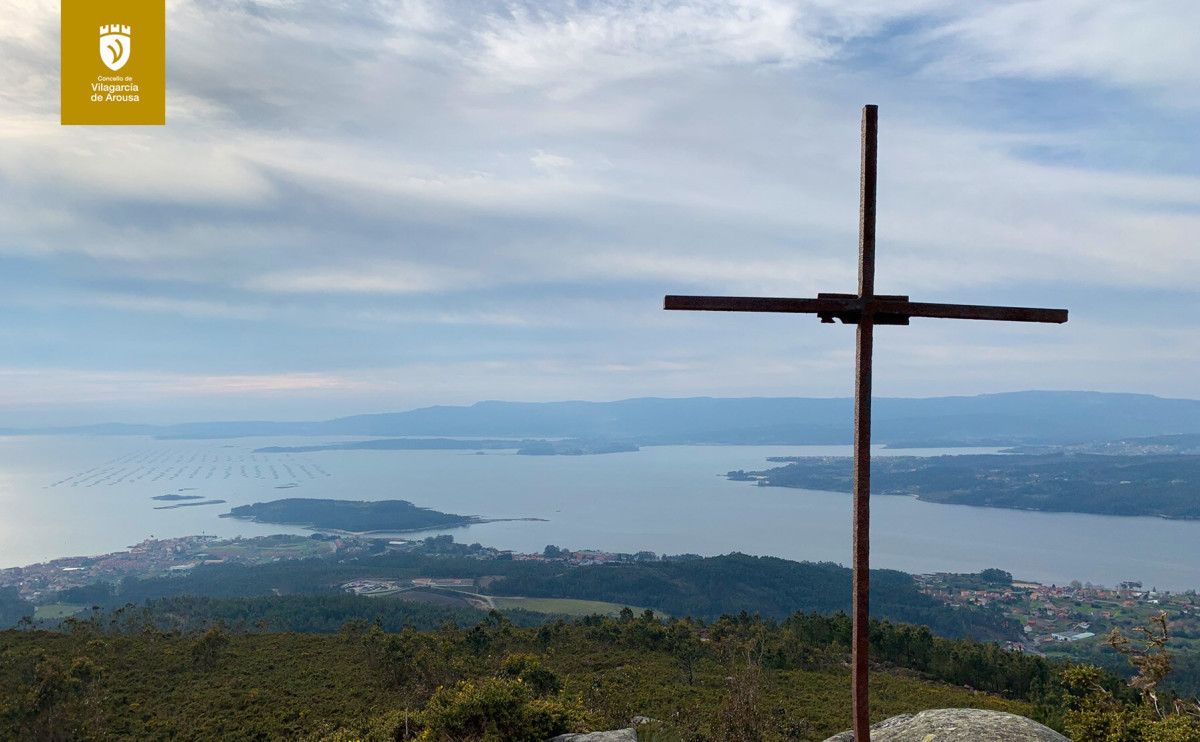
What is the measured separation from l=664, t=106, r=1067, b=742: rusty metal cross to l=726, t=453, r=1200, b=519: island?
124 metres

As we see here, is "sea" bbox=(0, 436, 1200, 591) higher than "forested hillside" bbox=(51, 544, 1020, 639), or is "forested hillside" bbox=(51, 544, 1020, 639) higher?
"forested hillside" bbox=(51, 544, 1020, 639)

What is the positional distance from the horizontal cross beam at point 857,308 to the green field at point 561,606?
48843 millimetres

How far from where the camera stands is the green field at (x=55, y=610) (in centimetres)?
5341

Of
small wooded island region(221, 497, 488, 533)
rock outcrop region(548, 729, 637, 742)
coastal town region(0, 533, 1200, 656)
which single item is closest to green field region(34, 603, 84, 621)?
coastal town region(0, 533, 1200, 656)

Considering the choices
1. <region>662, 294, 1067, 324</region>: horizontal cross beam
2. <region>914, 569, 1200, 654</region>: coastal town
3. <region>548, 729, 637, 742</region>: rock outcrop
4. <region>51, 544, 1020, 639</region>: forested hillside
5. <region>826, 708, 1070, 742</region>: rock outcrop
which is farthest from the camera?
<region>51, 544, 1020, 639</region>: forested hillside

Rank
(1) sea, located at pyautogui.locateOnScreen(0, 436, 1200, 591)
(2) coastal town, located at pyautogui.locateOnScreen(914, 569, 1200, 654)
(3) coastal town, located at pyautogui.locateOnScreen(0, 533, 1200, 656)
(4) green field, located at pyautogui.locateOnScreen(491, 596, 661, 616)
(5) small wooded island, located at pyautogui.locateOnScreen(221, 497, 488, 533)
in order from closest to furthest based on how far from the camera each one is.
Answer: (2) coastal town, located at pyautogui.locateOnScreen(914, 569, 1200, 654)
(3) coastal town, located at pyautogui.locateOnScreen(0, 533, 1200, 656)
(4) green field, located at pyautogui.locateOnScreen(491, 596, 661, 616)
(1) sea, located at pyautogui.locateOnScreen(0, 436, 1200, 591)
(5) small wooded island, located at pyautogui.locateOnScreen(221, 497, 488, 533)

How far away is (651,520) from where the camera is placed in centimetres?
13788

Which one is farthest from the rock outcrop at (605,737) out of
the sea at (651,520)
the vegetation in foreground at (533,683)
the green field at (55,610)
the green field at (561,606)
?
the sea at (651,520)

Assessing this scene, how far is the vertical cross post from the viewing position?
4.19 m

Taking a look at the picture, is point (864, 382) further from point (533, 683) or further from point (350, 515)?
point (350, 515)

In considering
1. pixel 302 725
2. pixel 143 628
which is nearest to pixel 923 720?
pixel 302 725

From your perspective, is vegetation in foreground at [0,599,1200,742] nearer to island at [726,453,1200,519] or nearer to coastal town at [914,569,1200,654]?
coastal town at [914,569,1200,654]

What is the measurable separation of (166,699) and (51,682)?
267 cm

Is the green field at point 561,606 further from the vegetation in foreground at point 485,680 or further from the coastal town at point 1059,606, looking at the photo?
the vegetation in foreground at point 485,680
